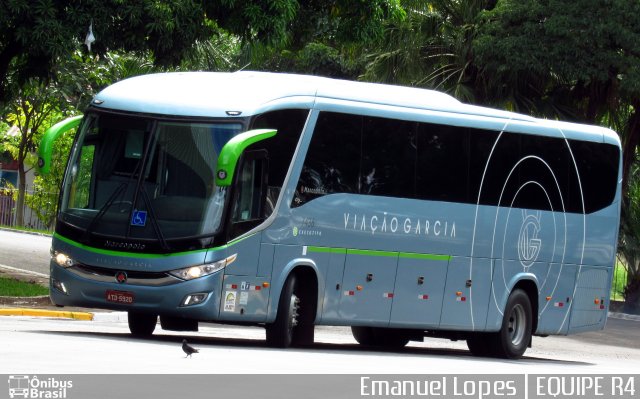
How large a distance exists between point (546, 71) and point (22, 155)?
32722 mm

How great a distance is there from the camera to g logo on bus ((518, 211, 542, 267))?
855 inches

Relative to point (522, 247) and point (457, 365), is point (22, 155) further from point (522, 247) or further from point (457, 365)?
point (457, 365)

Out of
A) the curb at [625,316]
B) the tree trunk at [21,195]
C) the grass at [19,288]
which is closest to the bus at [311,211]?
the grass at [19,288]

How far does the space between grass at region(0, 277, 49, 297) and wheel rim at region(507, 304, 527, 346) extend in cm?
933

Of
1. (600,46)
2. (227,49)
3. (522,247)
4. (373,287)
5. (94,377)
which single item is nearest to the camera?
(94,377)

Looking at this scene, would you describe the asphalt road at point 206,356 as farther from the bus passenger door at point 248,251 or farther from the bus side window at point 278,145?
the bus side window at point 278,145

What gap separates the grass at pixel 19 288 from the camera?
26625mm

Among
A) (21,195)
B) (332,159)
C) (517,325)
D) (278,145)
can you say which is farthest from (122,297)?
(21,195)

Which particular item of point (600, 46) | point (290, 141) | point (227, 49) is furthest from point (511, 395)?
point (227, 49)

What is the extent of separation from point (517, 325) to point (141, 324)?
19.8ft

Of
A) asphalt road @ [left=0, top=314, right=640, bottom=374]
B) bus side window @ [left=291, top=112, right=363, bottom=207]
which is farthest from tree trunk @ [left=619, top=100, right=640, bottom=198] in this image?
bus side window @ [left=291, top=112, right=363, bottom=207]

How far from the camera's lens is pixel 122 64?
46531 millimetres

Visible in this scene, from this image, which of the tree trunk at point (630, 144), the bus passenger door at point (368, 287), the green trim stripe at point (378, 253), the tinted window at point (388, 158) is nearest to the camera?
the green trim stripe at point (378, 253)

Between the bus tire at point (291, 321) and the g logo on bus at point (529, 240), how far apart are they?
4.39 meters
